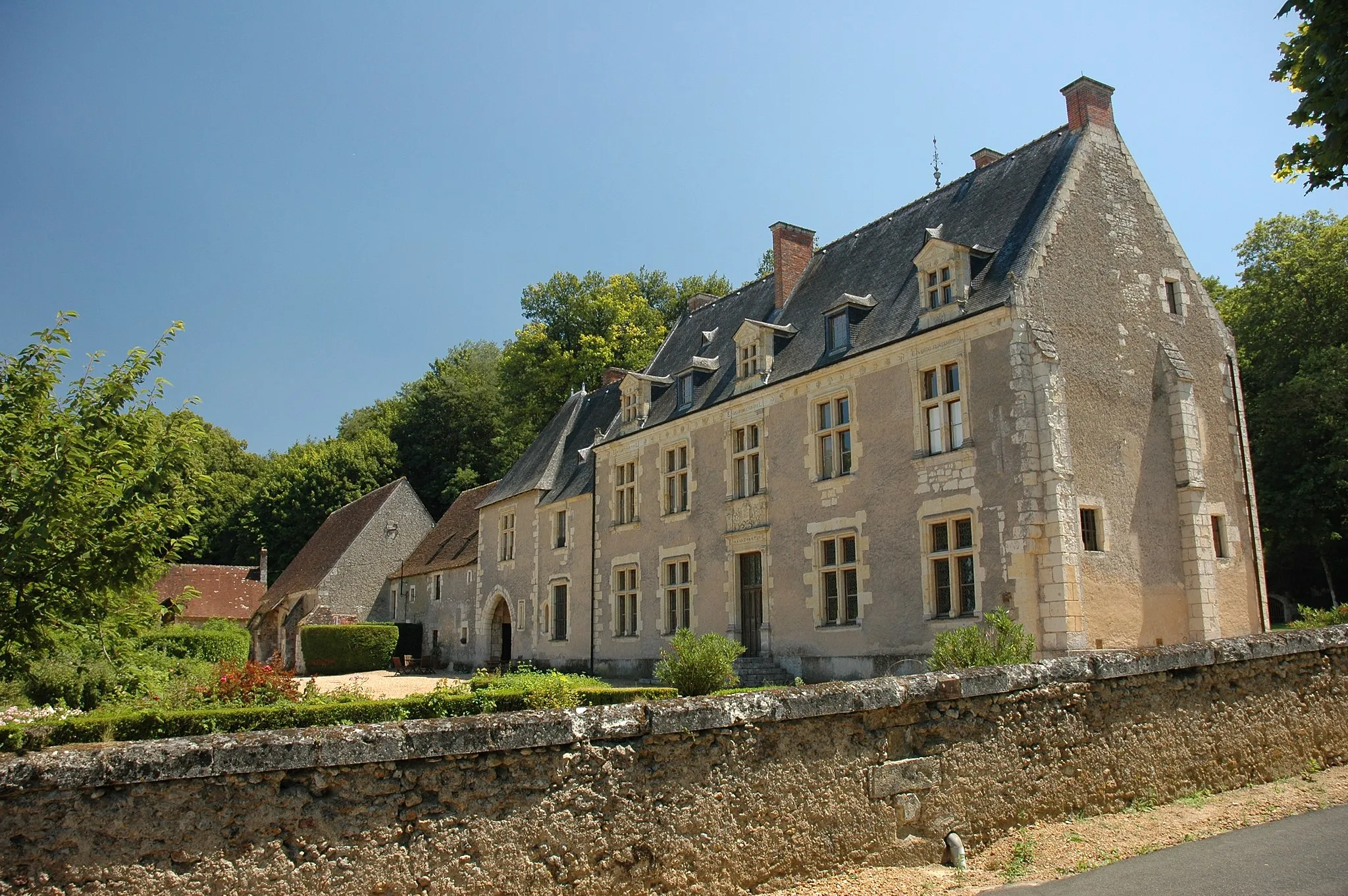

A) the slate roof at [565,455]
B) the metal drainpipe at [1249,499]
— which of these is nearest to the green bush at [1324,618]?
the metal drainpipe at [1249,499]

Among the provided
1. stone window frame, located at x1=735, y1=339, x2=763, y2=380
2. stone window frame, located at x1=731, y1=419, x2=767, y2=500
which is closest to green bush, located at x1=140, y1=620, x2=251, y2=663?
stone window frame, located at x1=731, y1=419, x2=767, y2=500

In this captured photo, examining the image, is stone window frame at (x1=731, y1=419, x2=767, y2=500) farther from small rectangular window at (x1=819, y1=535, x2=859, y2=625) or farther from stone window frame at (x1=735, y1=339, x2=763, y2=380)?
small rectangular window at (x1=819, y1=535, x2=859, y2=625)

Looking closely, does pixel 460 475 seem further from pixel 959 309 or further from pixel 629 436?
pixel 959 309

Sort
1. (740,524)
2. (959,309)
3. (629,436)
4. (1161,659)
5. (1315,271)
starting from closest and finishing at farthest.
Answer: (1161,659) < (959,309) < (740,524) < (629,436) < (1315,271)

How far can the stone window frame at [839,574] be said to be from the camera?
1750 centimetres

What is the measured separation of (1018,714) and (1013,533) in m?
9.00

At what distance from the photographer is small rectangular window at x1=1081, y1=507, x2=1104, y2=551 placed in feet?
49.6

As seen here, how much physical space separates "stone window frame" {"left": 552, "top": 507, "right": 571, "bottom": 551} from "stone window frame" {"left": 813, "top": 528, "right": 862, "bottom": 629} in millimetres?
10069

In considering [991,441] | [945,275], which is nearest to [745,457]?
[945,275]

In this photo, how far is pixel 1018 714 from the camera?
6332 mm

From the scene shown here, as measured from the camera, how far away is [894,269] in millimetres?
19438

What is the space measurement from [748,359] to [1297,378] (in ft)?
58.5

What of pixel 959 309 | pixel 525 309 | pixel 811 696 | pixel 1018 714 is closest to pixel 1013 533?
pixel 959 309

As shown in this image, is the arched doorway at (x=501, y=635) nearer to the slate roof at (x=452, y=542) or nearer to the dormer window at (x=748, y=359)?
the slate roof at (x=452, y=542)
